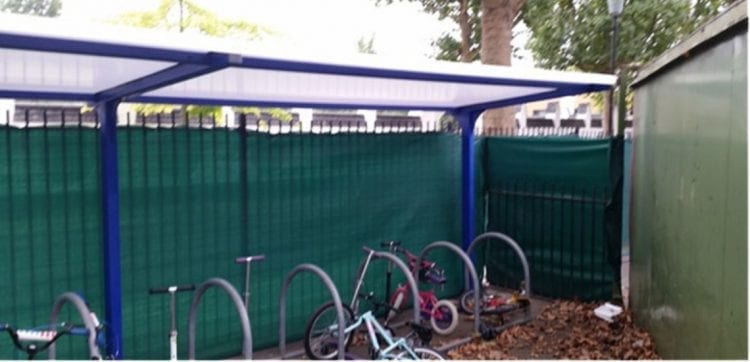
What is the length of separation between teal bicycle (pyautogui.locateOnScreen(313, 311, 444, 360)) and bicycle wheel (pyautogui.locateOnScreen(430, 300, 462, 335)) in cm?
85

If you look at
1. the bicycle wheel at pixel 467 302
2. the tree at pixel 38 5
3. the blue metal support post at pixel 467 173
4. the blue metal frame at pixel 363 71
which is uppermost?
the tree at pixel 38 5

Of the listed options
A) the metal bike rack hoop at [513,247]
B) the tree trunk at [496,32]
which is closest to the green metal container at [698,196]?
the metal bike rack hoop at [513,247]

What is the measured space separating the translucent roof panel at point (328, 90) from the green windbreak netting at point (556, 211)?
115 cm

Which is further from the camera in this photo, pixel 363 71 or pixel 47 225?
pixel 47 225

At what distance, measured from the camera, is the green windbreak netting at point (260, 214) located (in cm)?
445

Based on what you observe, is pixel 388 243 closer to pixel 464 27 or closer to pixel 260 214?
pixel 260 214

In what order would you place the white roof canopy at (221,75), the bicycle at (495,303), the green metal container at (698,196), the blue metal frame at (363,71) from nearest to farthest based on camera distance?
the white roof canopy at (221,75), the green metal container at (698,196), the blue metal frame at (363,71), the bicycle at (495,303)

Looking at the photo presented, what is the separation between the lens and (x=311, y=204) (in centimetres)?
536

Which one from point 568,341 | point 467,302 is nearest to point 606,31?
point 467,302

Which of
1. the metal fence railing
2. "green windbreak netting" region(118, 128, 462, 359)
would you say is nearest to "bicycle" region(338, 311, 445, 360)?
"green windbreak netting" region(118, 128, 462, 359)

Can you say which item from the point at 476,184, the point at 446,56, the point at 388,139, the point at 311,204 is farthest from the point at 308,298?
the point at 446,56

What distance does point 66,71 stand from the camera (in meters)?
3.38

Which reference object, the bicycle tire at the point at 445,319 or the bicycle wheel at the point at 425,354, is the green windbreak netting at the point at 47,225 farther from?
the bicycle tire at the point at 445,319

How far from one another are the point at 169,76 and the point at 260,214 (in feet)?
6.41
